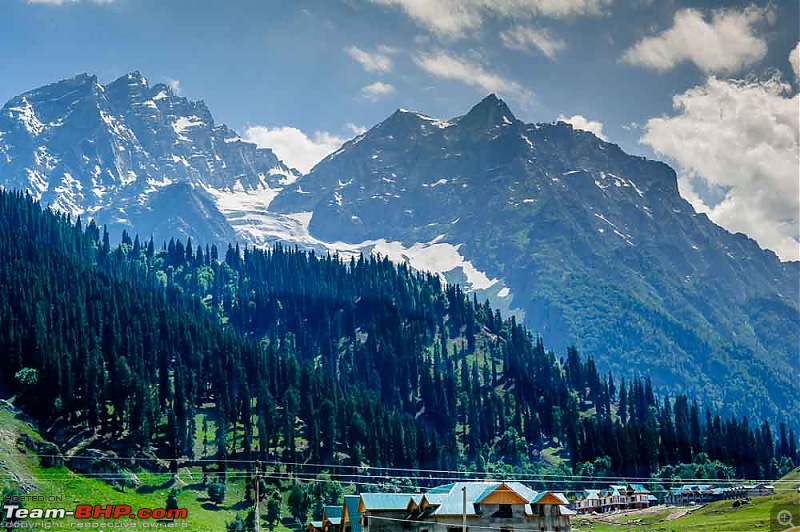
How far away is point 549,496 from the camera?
414 feet

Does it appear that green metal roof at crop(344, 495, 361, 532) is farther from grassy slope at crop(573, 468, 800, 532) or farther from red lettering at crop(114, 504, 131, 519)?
grassy slope at crop(573, 468, 800, 532)

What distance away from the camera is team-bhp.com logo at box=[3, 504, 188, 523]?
155m

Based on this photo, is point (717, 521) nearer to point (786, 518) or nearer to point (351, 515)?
point (786, 518)

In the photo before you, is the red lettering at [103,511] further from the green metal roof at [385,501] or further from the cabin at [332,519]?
the green metal roof at [385,501]

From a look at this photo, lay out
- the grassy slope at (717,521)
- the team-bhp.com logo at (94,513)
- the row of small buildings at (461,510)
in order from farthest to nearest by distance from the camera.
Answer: the grassy slope at (717,521) < the team-bhp.com logo at (94,513) < the row of small buildings at (461,510)

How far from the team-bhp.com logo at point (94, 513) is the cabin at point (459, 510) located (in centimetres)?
5801

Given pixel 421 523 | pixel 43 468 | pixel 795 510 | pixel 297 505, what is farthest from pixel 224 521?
pixel 795 510

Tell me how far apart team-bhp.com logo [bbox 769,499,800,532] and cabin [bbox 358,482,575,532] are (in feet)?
85.6

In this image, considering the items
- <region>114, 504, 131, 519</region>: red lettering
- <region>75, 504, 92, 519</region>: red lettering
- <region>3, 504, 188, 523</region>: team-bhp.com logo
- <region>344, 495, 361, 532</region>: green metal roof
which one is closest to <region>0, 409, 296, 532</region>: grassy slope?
<region>75, 504, 92, 519</region>: red lettering

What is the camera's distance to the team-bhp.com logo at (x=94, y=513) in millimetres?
155000

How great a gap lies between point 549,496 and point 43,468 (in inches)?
4221

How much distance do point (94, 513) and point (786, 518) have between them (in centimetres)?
10530

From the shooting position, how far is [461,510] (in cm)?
11950

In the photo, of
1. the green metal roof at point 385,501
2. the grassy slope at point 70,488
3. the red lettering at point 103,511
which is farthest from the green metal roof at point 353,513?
the grassy slope at point 70,488
